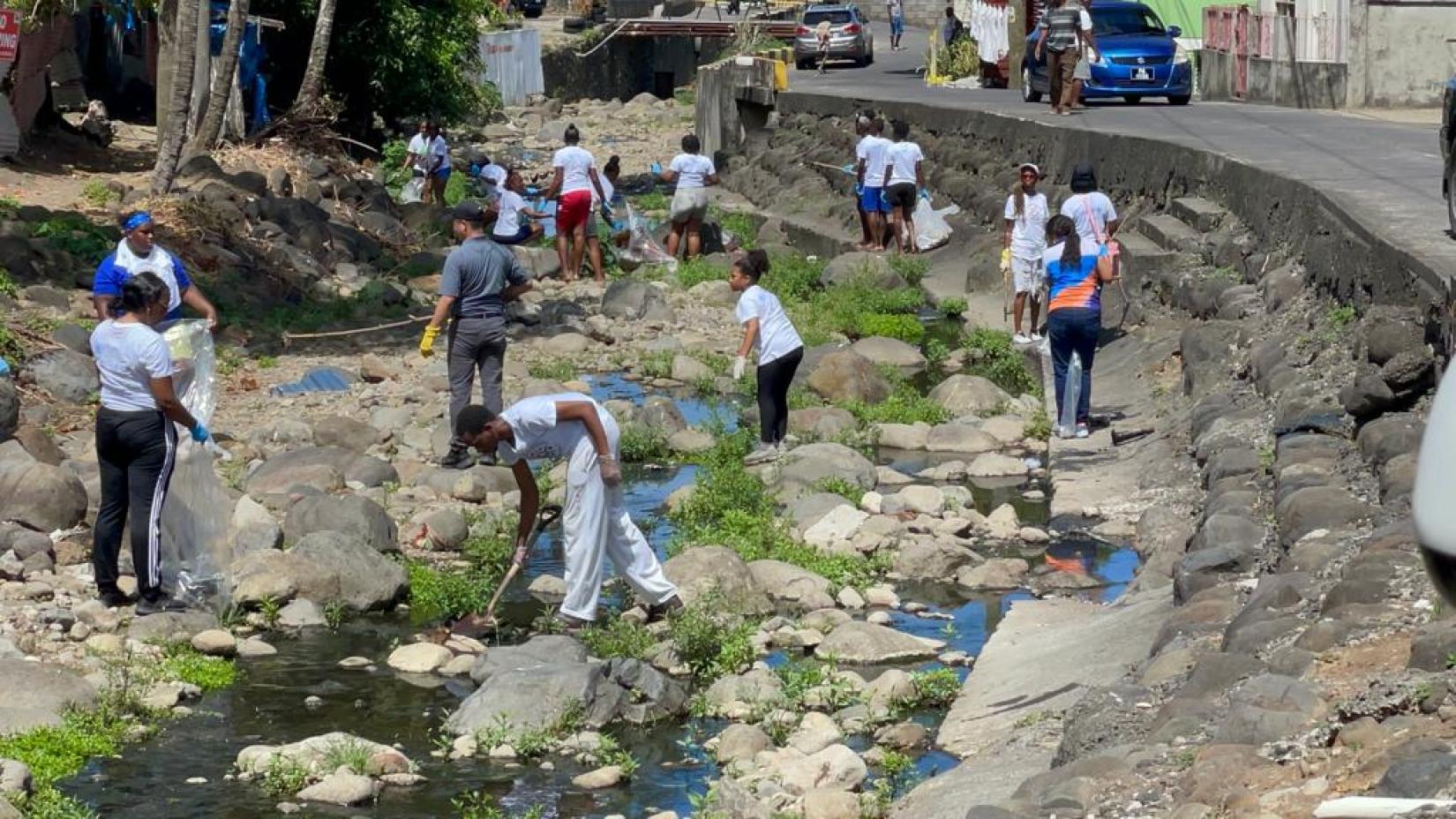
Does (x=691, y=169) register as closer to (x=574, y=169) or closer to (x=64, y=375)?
(x=574, y=169)

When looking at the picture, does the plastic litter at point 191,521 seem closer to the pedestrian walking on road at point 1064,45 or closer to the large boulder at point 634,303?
the large boulder at point 634,303

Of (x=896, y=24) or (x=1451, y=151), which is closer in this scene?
(x=1451, y=151)

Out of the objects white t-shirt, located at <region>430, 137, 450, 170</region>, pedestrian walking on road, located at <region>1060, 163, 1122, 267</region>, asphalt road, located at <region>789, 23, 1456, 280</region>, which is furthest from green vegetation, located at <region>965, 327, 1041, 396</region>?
white t-shirt, located at <region>430, 137, 450, 170</region>

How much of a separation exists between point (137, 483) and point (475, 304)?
12.7 feet

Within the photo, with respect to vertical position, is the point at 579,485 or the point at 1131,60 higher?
the point at 1131,60

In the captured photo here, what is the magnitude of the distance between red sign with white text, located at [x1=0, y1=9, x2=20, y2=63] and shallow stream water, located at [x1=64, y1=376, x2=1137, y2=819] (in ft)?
48.8

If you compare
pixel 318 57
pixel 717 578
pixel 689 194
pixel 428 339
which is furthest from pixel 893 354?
pixel 318 57

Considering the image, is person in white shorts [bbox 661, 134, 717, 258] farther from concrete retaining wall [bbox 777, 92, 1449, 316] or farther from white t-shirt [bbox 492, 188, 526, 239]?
concrete retaining wall [bbox 777, 92, 1449, 316]

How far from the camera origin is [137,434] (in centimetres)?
991

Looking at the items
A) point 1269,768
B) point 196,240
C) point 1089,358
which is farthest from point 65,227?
point 1269,768

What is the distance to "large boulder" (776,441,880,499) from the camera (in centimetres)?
1352

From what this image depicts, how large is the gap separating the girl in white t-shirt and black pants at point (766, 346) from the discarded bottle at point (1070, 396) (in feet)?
6.35

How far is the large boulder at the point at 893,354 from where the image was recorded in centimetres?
1884

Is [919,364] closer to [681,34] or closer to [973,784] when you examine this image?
[973,784]
